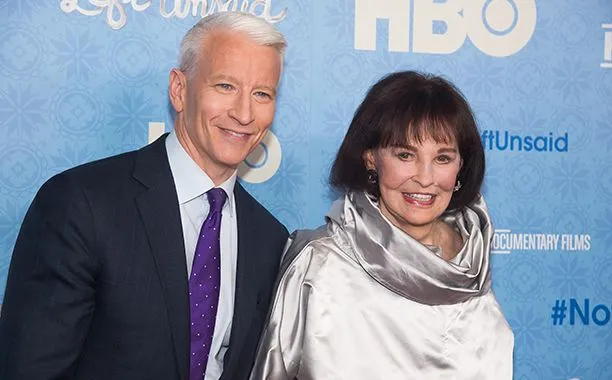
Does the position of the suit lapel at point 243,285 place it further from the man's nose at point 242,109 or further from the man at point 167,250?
the man's nose at point 242,109

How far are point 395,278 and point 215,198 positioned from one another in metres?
0.45

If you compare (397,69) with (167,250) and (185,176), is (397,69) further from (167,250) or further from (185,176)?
(167,250)

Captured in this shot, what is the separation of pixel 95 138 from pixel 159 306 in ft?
2.54

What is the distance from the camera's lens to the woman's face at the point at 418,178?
1.87 meters

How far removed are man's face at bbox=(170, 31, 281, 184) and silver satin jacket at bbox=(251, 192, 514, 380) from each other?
311 mm

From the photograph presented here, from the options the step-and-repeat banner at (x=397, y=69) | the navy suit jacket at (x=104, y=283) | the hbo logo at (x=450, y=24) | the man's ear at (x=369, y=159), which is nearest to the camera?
the navy suit jacket at (x=104, y=283)

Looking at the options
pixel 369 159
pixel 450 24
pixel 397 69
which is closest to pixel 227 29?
pixel 369 159

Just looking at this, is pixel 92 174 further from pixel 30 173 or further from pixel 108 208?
pixel 30 173

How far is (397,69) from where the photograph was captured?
2482 mm

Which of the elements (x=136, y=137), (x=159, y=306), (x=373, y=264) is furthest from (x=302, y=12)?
(x=159, y=306)

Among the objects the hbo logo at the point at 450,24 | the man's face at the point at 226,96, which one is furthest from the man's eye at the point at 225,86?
the hbo logo at the point at 450,24

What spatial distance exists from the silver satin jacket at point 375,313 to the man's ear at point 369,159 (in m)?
0.09

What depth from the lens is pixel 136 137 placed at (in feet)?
7.69

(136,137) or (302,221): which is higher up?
(136,137)
